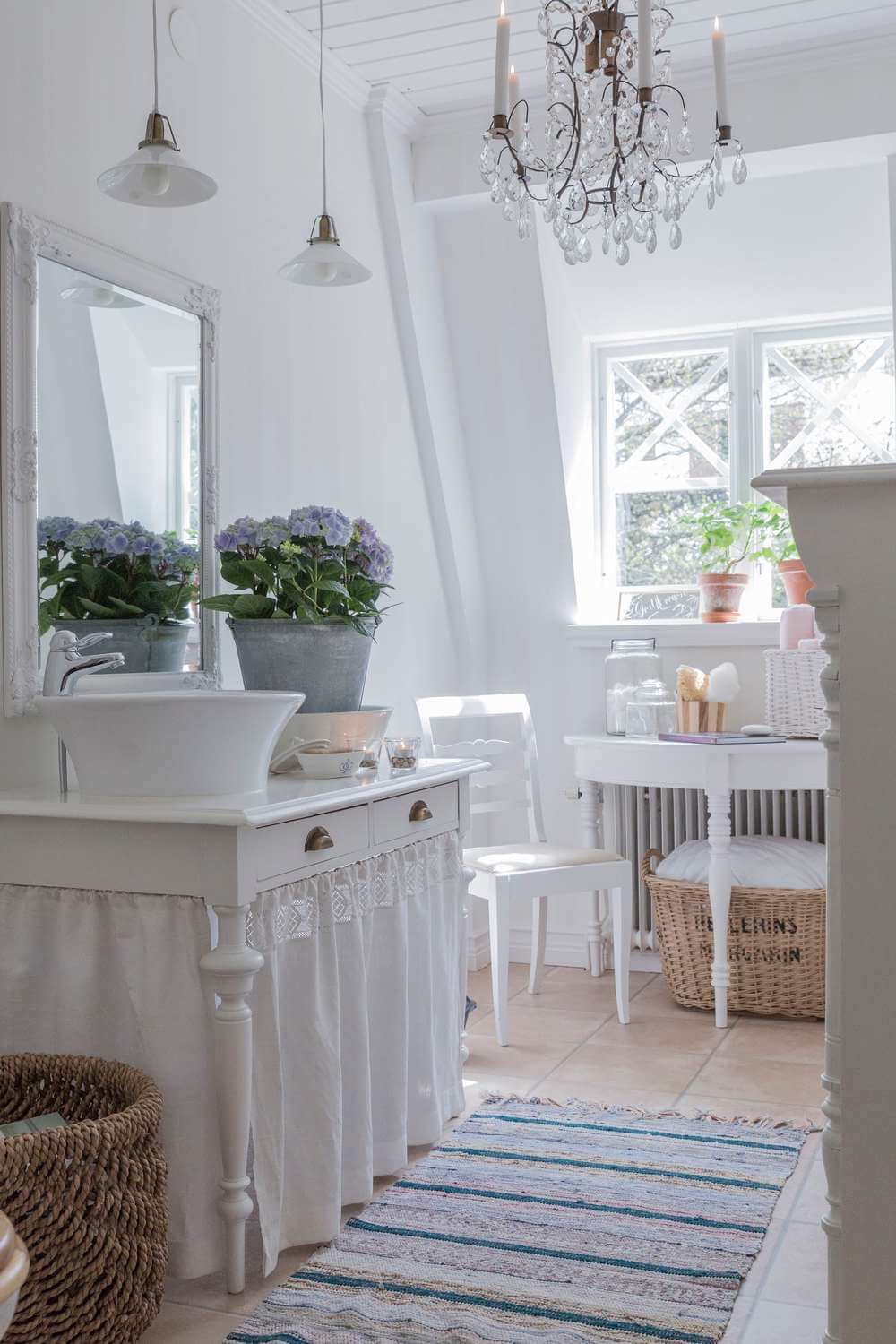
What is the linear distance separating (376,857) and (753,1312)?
Result: 997 millimetres

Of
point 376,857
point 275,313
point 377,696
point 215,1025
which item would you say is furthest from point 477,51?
point 215,1025

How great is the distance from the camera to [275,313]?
10.1 ft

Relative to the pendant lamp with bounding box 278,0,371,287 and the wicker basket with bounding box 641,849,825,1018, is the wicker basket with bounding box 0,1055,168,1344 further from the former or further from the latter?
the wicker basket with bounding box 641,849,825,1018

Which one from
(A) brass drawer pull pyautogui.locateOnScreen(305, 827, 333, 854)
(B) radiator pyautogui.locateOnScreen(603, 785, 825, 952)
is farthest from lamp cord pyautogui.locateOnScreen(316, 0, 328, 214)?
(B) radiator pyautogui.locateOnScreen(603, 785, 825, 952)

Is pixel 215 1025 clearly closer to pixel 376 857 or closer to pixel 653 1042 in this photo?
pixel 376 857

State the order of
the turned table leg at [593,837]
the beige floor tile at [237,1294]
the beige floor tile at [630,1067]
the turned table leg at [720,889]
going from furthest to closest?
1. the turned table leg at [593,837]
2. the turned table leg at [720,889]
3. the beige floor tile at [630,1067]
4. the beige floor tile at [237,1294]

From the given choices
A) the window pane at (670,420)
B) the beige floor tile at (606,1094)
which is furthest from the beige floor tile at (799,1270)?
the window pane at (670,420)

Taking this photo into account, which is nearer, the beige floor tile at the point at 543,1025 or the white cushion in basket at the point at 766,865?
the beige floor tile at the point at 543,1025

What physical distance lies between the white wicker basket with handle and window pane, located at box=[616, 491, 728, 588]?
635 millimetres

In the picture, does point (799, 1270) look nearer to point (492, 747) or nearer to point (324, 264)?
point (492, 747)

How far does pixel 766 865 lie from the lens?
3.60 meters

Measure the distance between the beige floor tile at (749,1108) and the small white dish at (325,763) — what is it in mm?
1135

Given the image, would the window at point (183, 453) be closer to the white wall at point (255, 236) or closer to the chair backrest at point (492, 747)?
the white wall at point (255, 236)

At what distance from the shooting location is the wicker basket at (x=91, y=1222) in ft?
5.55
